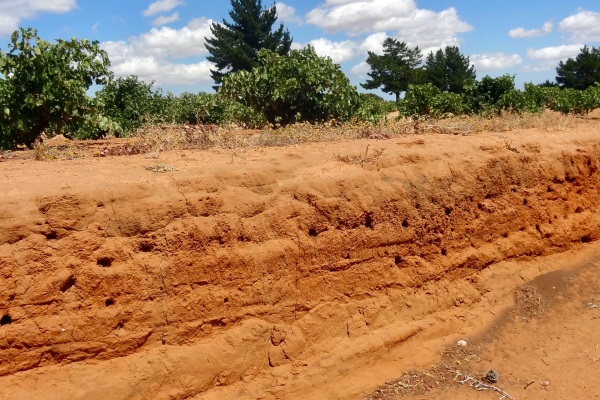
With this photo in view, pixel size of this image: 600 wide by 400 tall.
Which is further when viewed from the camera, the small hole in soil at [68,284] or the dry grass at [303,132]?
the dry grass at [303,132]

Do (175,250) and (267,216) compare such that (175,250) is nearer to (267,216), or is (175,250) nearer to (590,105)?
(267,216)

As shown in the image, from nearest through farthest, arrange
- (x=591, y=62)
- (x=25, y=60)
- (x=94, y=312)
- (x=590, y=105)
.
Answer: (x=94, y=312) < (x=25, y=60) < (x=590, y=105) < (x=591, y=62)

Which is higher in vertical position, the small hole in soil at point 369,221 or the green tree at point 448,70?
the green tree at point 448,70

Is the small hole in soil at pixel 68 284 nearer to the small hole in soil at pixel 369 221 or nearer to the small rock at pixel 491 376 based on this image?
the small hole in soil at pixel 369 221

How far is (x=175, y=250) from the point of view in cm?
456

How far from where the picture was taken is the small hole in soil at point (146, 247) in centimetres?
449

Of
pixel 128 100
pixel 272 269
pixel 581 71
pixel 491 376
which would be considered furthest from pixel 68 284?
pixel 581 71

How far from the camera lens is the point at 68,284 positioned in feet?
13.7

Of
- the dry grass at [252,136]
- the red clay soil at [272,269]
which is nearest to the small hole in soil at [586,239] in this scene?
the red clay soil at [272,269]

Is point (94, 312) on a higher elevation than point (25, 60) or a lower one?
lower

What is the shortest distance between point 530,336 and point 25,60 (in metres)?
6.78

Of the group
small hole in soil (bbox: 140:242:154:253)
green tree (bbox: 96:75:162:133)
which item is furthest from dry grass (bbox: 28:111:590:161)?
green tree (bbox: 96:75:162:133)

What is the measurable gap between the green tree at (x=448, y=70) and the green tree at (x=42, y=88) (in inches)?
1121

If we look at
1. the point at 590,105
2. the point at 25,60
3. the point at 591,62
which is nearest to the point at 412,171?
the point at 25,60
